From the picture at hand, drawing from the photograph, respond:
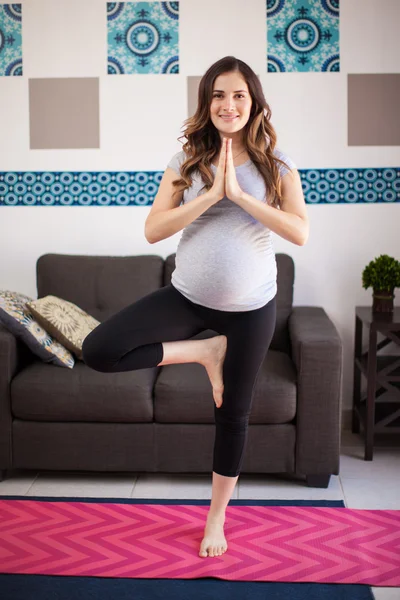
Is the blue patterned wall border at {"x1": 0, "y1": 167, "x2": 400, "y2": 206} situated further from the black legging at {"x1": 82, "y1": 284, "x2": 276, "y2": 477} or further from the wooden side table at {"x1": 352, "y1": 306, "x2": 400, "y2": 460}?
the black legging at {"x1": 82, "y1": 284, "x2": 276, "y2": 477}

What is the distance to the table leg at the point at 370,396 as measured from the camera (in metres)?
3.19

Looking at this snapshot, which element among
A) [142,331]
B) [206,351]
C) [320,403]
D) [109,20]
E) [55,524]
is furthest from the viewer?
[109,20]

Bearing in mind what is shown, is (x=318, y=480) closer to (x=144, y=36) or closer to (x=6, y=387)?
(x=6, y=387)

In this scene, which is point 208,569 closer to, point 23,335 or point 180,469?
point 180,469

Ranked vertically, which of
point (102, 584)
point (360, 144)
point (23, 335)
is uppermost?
point (360, 144)

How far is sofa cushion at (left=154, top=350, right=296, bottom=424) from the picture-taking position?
2.92 m

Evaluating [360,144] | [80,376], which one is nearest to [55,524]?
[80,376]

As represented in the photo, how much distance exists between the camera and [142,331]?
2.11m

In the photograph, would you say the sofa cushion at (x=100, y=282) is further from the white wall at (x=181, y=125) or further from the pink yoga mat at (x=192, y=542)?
the pink yoga mat at (x=192, y=542)

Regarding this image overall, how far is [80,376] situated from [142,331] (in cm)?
98

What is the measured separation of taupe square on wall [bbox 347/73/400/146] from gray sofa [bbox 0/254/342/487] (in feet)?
4.01

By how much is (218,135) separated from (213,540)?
133cm

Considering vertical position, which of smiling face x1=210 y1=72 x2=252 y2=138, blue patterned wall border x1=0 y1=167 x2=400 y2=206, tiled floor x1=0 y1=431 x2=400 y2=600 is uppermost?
smiling face x1=210 y1=72 x2=252 y2=138

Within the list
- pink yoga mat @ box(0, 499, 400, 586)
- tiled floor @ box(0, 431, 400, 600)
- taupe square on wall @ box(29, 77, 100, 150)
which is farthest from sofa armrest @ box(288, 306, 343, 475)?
taupe square on wall @ box(29, 77, 100, 150)
